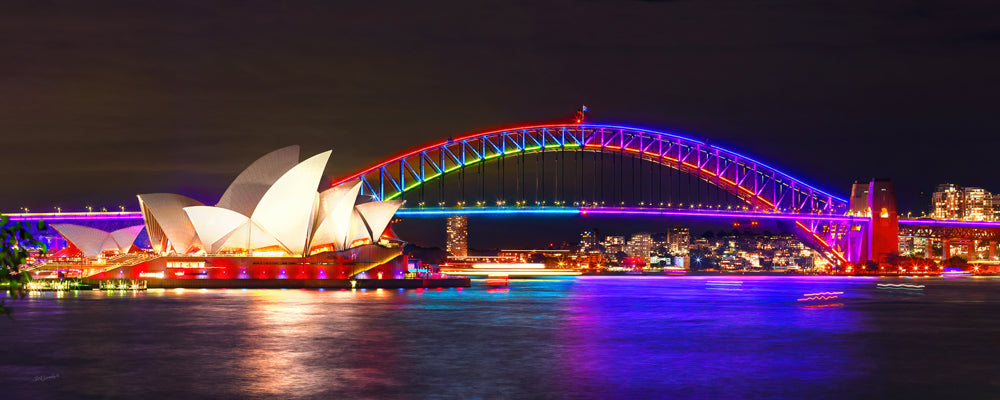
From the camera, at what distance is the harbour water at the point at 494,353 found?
15.8 m

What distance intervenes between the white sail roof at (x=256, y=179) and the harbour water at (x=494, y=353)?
2331cm

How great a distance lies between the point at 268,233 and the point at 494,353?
4394cm

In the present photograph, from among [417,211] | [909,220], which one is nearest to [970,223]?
[909,220]

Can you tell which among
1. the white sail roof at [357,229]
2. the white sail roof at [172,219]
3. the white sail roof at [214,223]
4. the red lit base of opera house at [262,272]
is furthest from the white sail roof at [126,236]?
the white sail roof at [357,229]

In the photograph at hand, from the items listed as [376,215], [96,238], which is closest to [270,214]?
[376,215]

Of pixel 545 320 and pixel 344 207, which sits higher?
pixel 344 207

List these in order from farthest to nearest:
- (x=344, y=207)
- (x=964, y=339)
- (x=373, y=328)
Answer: (x=344, y=207) < (x=373, y=328) < (x=964, y=339)

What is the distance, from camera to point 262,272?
63.8 meters

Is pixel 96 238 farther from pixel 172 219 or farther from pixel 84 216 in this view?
pixel 172 219

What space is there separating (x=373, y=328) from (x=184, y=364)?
909cm

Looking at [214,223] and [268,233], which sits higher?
[214,223]

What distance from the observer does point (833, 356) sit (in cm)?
2092

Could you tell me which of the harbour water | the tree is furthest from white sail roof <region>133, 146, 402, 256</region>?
the tree

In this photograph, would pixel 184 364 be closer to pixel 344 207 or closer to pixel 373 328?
pixel 373 328
